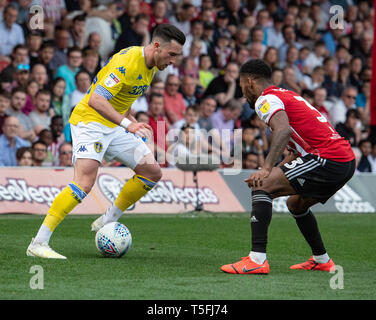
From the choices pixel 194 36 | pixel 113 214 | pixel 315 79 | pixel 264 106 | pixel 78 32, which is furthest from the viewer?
pixel 315 79

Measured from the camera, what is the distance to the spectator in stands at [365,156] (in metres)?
16.7

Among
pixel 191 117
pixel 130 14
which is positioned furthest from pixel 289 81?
pixel 130 14

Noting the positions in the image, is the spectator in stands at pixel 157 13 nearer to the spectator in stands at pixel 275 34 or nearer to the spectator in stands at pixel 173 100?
the spectator in stands at pixel 173 100

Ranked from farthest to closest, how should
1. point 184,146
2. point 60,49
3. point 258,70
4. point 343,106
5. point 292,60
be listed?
1. point 292,60
2. point 343,106
3. point 60,49
4. point 184,146
5. point 258,70

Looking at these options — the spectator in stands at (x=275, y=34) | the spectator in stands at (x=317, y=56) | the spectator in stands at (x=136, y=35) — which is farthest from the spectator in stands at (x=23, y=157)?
the spectator in stands at (x=317, y=56)

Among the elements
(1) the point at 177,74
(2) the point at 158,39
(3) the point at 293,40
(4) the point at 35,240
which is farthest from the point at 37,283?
(3) the point at 293,40

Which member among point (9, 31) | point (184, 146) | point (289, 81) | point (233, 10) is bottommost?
point (184, 146)

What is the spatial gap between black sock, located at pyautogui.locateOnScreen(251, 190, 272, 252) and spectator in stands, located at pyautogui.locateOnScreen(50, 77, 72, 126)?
803 centimetres

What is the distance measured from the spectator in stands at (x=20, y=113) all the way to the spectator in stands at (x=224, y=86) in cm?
440

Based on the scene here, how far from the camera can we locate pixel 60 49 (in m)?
15.1

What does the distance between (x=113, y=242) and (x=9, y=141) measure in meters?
6.22

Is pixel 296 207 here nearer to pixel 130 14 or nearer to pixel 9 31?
pixel 9 31

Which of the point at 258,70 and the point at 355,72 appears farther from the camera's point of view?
the point at 355,72

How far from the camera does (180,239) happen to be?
396 inches
